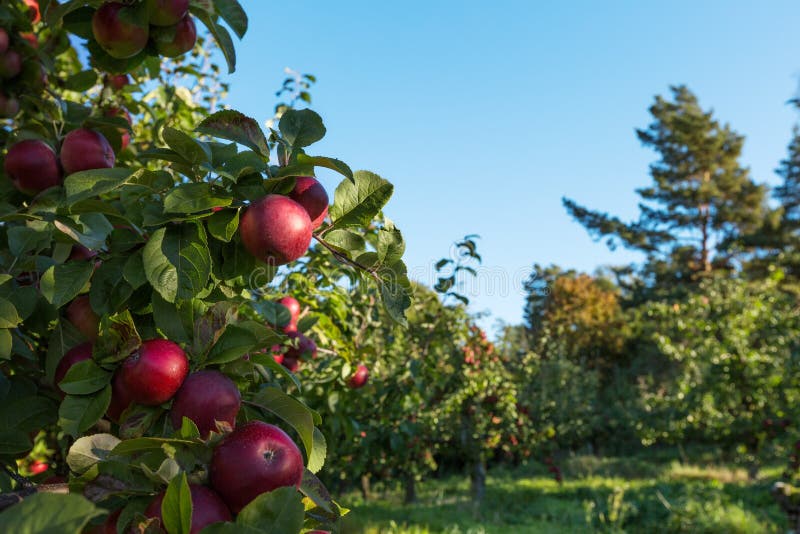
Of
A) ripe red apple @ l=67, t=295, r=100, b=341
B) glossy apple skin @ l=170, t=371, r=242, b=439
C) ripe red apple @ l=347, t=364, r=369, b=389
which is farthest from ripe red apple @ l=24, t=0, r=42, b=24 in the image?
ripe red apple @ l=347, t=364, r=369, b=389

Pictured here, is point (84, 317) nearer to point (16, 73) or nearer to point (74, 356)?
point (74, 356)

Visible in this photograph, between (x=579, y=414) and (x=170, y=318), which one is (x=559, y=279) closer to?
(x=579, y=414)

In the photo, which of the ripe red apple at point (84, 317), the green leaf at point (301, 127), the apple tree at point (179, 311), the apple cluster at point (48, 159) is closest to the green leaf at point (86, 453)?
the apple tree at point (179, 311)

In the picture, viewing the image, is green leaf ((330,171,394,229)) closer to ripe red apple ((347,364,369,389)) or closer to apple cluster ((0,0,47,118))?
apple cluster ((0,0,47,118))

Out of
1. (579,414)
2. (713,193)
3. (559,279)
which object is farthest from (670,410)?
(713,193)

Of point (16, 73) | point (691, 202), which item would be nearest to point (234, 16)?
point (16, 73)

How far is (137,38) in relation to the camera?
1188 mm

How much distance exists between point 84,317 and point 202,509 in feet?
1.89

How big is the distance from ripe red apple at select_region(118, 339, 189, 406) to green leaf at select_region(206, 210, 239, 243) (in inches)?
6.5

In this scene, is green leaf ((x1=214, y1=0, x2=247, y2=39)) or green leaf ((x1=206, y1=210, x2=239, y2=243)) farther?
green leaf ((x1=214, y1=0, x2=247, y2=39))

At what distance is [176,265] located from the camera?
0.84 metres

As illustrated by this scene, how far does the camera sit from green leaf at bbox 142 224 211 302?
2.71ft

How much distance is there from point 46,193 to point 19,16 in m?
0.70

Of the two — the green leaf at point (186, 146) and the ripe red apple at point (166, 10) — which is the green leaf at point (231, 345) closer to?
the green leaf at point (186, 146)
